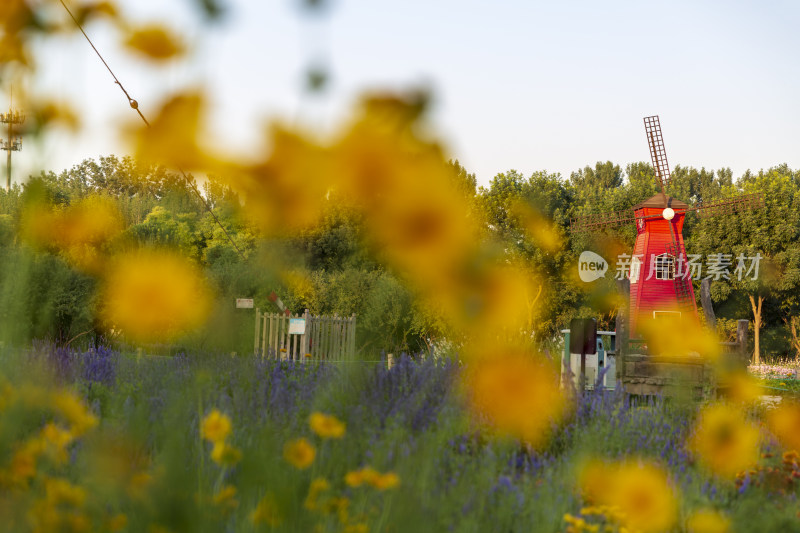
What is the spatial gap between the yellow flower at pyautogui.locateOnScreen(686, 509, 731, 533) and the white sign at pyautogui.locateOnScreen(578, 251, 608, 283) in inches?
1114

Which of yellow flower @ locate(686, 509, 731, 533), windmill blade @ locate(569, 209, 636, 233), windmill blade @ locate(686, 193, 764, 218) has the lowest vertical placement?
yellow flower @ locate(686, 509, 731, 533)

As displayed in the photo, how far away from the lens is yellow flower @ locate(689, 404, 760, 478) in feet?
10.9

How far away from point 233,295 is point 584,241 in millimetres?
31988

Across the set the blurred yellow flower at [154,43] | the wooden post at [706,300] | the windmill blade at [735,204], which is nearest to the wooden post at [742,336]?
the wooden post at [706,300]

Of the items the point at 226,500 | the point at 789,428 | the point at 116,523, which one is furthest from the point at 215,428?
the point at 789,428

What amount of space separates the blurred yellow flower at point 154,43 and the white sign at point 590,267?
30.2m

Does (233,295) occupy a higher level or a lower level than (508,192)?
lower

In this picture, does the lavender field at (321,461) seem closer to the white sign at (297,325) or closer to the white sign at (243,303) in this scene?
the white sign at (243,303)

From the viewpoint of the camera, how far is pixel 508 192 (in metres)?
32.2

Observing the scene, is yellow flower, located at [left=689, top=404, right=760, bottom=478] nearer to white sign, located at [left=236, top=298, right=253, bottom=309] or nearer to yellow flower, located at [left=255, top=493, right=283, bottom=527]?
yellow flower, located at [left=255, top=493, right=283, bottom=527]

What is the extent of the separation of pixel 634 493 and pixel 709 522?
29 centimetres

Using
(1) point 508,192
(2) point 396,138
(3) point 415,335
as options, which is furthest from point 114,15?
(1) point 508,192

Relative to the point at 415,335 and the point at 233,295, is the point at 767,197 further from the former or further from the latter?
the point at 233,295

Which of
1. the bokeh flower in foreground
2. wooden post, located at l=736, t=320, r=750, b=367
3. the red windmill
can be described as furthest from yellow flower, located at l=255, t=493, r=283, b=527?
the red windmill
